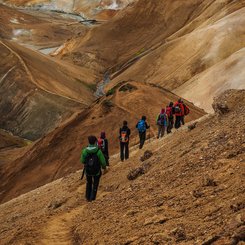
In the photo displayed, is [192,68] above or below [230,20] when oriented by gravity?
below

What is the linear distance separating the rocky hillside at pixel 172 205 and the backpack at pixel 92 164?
660 mm

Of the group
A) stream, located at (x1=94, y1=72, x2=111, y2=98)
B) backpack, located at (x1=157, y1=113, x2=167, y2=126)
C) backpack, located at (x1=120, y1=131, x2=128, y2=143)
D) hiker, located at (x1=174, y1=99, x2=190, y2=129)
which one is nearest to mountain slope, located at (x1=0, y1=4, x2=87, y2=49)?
stream, located at (x1=94, y1=72, x2=111, y2=98)

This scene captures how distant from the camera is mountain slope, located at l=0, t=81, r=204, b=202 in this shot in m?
30.2

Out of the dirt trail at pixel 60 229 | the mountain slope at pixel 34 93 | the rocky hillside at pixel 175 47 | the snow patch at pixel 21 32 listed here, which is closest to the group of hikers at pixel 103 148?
the dirt trail at pixel 60 229

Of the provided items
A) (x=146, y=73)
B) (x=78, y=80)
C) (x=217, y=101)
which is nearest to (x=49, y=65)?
(x=78, y=80)

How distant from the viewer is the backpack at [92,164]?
12.2 metres

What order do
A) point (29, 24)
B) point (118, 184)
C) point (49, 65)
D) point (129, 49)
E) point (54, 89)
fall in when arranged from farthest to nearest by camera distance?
point (29, 24)
point (129, 49)
point (49, 65)
point (54, 89)
point (118, 184)

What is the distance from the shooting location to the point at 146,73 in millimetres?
63750

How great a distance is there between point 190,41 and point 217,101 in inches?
1898

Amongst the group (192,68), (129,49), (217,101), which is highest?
(129,49)

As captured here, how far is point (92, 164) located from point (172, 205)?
3180 mm

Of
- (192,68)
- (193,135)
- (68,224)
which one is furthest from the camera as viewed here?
(192,68)

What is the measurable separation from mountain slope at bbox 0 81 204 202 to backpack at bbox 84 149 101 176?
16.2 meters

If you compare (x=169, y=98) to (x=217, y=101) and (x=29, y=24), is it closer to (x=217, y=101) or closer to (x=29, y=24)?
(x=217, y=101)
